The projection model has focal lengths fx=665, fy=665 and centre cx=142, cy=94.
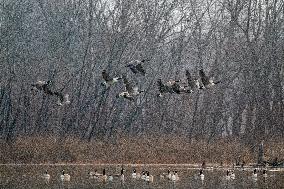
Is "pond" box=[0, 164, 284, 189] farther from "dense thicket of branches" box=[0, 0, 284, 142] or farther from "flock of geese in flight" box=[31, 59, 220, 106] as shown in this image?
"dense thicket of branches" box=[0, 0, 284, 142]

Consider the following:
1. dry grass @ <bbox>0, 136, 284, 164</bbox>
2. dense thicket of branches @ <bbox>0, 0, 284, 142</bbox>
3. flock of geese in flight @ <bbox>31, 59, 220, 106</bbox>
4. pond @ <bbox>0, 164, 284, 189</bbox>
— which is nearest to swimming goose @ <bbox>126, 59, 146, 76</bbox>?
flock of geese in flight @ <bbox>31, 59, 220, 106</bbox>

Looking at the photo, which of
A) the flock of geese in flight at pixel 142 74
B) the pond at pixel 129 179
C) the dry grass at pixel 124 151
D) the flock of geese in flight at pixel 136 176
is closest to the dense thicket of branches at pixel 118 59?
the dry grass at pixel 124 151

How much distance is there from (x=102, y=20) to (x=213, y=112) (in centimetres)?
1103

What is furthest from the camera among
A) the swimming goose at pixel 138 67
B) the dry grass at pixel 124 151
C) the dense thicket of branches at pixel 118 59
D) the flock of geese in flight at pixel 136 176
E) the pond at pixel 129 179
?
the dense thicket of branches at pixel 118 59

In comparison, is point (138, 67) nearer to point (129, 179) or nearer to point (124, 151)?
point (129, 179)

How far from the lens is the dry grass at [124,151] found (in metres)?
36.1

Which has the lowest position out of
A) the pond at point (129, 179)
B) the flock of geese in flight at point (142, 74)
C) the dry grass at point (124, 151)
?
the pond at point (129, 179)

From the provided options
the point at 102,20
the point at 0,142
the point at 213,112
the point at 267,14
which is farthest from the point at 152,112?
the point at 0,142

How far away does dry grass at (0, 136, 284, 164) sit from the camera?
36125mm

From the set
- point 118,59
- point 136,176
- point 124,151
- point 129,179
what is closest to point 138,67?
point 129,179

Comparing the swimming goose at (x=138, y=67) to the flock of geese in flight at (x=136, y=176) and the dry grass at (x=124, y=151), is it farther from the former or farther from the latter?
the dry grass at (x=124, y=151)

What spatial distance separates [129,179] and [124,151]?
7199 mm

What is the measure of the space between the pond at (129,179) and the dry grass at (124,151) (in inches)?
47.4

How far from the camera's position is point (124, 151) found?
37500 millimetres
